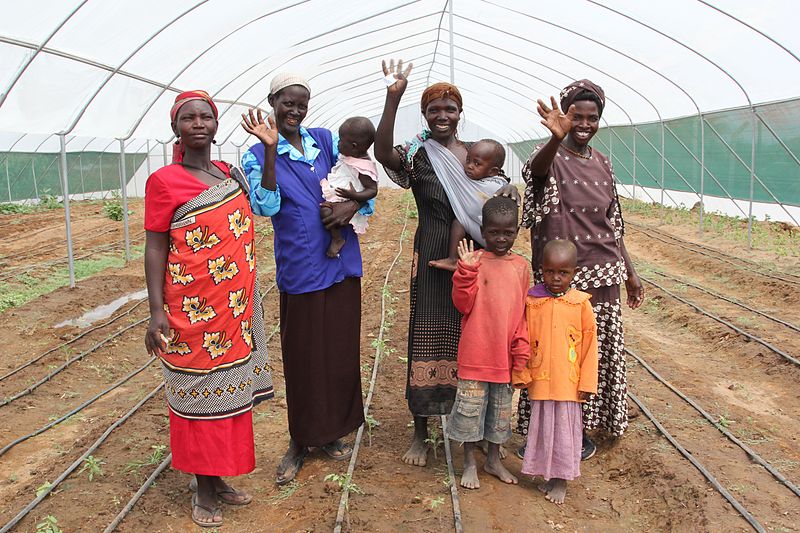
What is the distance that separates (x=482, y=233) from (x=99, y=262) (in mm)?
8900

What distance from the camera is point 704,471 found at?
3.36m

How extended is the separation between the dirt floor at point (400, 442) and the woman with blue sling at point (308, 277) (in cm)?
28

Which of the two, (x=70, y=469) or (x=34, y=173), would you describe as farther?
(x=34, y=173)

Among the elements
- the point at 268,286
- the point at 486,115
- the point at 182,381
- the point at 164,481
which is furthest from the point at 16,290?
the point at 486,115

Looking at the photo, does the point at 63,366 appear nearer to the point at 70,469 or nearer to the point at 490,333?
the point at 70,469

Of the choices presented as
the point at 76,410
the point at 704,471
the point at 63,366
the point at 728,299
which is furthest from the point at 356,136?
the point at 728,299

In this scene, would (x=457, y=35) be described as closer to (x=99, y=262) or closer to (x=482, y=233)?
(x=99, y=262)

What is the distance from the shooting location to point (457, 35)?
541 inches

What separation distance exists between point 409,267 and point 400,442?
555 centimetres

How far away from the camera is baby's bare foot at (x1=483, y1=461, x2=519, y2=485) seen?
128 inches

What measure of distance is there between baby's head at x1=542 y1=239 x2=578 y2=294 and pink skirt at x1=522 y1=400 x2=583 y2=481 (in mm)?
542

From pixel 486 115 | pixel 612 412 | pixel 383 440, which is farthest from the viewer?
pixel 486 115

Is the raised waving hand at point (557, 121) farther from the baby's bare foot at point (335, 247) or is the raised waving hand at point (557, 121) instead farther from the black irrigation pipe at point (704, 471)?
the black irrigation pipe at point (704, 471)

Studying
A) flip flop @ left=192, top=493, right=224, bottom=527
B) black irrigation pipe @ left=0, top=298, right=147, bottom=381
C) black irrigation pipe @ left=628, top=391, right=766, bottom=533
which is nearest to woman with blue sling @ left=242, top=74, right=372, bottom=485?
flip flop @ left=192, top=493, right=224, bottom=527
